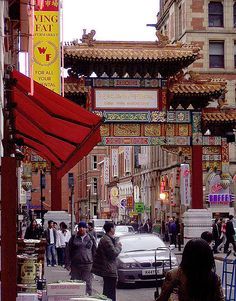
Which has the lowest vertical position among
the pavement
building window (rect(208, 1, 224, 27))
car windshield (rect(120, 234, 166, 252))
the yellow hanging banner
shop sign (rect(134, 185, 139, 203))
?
the pavement

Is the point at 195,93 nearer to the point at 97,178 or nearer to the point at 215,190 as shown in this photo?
the point at 215,190

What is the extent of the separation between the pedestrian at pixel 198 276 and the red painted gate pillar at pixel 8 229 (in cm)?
270

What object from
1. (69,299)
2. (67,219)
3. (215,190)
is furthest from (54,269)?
(215,190)

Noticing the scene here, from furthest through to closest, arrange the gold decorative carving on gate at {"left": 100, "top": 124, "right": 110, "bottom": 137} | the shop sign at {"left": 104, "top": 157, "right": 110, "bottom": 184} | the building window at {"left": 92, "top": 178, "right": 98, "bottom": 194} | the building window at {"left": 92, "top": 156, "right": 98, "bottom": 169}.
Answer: the building window at {"left": 92, "top": 178, "right": 98, "bottom": 194} < the building window at {"left": 92, "top": 156, "right": 98, "bottom": 169} < the shop sign at {"left": 104, "top": 157, "right": 110, "bottom": 184} < the gold decorative carving on gate at {"left": 100, "top": 124, "right": 110, "bottom": 137}

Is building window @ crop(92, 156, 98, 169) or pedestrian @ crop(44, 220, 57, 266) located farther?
building window @ crop(92, 156, 98, 169)

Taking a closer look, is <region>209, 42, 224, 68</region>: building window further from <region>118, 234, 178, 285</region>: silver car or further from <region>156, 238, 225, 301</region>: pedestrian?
<region>156, 238, 225, 301</region>: pedestrian

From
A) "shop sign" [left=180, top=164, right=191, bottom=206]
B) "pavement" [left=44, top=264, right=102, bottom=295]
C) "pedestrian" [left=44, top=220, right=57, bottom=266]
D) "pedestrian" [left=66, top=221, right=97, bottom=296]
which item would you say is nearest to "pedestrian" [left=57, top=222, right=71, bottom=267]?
"pedestrian" [left=44, top=220, right=57, bottom=266]

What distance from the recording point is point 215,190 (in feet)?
195

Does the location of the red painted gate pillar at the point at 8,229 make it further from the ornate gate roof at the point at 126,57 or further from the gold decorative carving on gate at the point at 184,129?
the gold decorative carving on gate at the point at 184,129

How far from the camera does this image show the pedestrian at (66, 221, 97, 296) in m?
15.9

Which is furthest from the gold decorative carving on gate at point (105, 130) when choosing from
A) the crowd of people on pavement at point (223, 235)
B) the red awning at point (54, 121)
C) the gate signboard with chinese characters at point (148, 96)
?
the red awning at point (54, 121)

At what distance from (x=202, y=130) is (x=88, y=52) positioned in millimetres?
5673

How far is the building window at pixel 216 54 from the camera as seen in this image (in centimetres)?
6284

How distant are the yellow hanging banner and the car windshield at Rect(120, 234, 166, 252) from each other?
5023 mm
